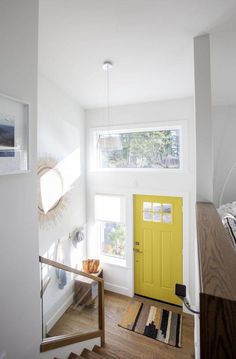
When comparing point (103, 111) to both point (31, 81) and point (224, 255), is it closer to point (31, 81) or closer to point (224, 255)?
point (31, 81)

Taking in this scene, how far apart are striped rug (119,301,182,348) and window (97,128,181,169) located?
2.63 metres

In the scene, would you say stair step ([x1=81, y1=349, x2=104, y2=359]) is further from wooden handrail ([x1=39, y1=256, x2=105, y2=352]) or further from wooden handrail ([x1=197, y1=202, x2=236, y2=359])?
wooden handrail ([x1=197, y1=202, x2=236, y2=359])

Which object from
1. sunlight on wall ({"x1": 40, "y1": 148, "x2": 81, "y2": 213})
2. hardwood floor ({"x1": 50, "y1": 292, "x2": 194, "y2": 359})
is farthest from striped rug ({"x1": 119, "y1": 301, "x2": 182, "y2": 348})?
sunlight on wall ({"x1": 40, "y1": 148, "x2": 81, "y2": 213})

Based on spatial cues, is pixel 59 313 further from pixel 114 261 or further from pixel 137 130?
pixel 137 130

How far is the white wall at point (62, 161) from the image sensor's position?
2.95 metres

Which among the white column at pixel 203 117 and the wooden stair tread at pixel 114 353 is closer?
the white column at pixel 203 117

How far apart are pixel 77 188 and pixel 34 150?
2486 millimetres

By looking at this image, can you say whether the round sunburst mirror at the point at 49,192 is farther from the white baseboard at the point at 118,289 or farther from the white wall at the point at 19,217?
the white baseboard at the point at 118,289

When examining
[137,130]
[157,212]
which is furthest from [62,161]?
[157,212]

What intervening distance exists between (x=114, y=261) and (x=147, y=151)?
2.40 metres

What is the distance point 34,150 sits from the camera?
153 centimetres

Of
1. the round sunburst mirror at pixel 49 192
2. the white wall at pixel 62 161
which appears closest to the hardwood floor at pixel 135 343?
the white wall at pixel 62 161

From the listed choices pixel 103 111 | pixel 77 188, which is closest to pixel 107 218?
pixel 77 188

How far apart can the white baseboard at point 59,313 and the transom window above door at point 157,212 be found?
195 centimetres
